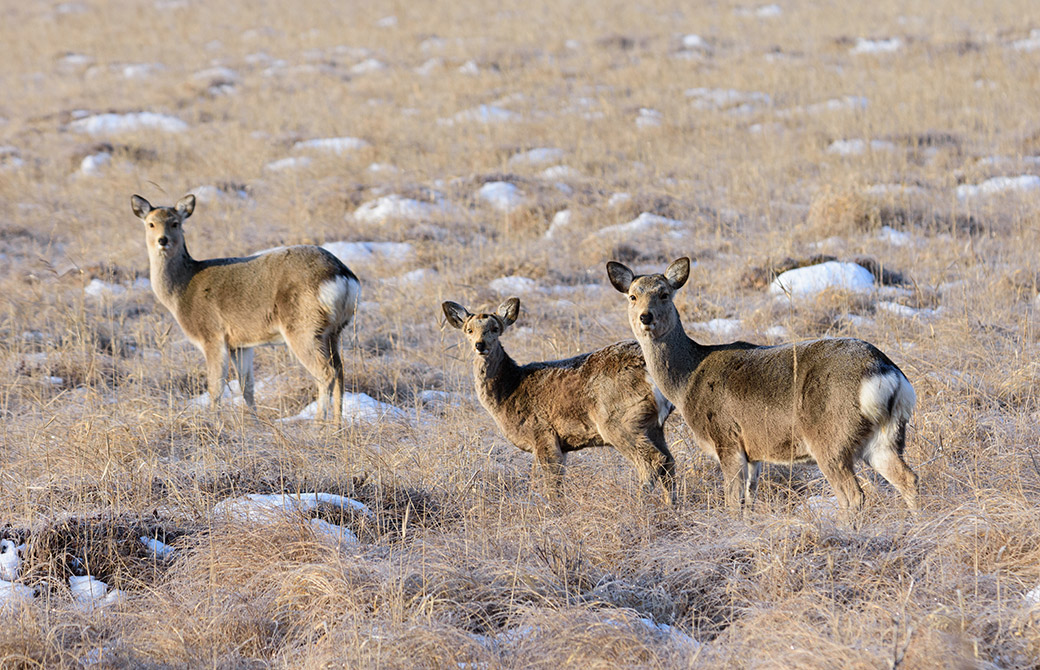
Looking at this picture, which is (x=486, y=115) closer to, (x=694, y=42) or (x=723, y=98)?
(x=723, y=98)

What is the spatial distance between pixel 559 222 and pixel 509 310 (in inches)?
278

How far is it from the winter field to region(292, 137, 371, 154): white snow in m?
0.12

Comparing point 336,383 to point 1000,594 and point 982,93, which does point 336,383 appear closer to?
point 1000,594

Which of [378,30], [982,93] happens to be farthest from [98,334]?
[378,30]

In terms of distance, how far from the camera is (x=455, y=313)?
Result: 664cm

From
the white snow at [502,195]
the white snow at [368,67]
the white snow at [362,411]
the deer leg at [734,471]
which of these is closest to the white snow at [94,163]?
the white snow at [502,195]

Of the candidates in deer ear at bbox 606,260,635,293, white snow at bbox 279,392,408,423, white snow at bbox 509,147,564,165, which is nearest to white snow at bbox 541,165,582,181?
white snow at bbox 509,147,564,165

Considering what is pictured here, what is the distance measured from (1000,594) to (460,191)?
Result: 1164cm

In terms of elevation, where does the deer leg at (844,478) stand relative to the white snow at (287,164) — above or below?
above

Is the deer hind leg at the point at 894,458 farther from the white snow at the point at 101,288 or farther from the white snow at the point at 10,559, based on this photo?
the white snow at the point at 101,288

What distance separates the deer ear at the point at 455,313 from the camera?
6590mm

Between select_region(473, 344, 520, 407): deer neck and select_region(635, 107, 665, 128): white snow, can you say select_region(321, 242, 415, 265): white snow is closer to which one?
select_region(473, 344, 520, 407): deer neck

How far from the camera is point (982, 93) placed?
1862 centimetres

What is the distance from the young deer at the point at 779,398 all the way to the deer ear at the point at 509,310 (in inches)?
28.7
